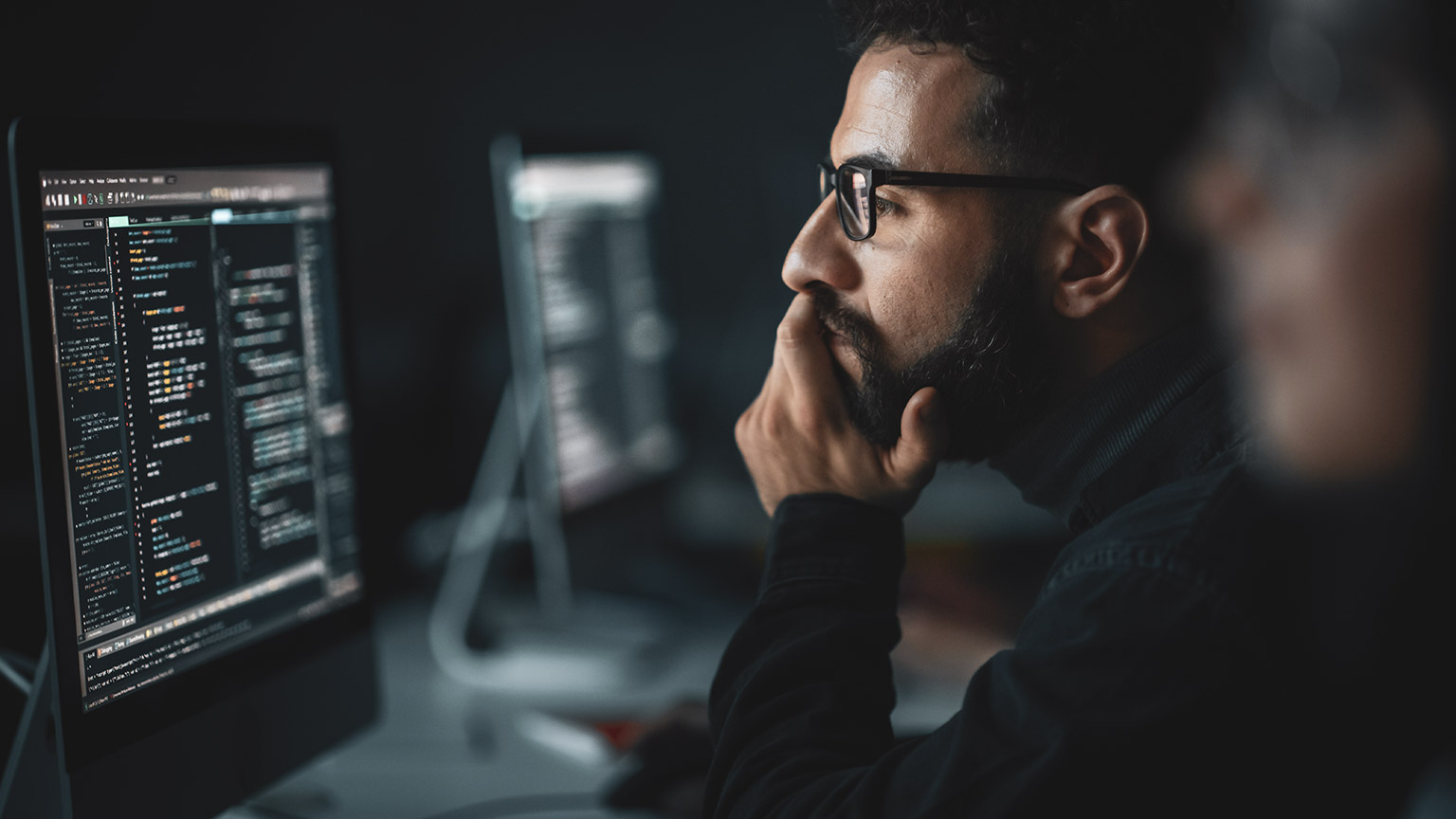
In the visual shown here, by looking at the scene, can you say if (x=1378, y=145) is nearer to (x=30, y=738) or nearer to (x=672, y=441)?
(x=30, y=738)

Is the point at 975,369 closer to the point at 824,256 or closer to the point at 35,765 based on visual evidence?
the point at 824,256

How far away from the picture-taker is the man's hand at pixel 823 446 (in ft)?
3.16

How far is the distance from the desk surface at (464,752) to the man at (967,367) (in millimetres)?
347

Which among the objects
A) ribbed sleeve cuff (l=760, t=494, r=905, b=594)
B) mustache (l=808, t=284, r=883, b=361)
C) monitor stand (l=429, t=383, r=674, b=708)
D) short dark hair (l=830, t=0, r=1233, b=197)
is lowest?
→ monitor stand (l=429, t=383, r=674, b=708)

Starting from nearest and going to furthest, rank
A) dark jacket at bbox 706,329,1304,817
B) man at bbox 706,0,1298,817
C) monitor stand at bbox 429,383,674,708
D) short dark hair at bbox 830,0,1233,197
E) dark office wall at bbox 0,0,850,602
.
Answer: dark jacket at bbox 706,329,1304,817
man at bbox 706,0,1298,817
short dark hair at bbox 830,0,1233,197
monitor stand at bbox 429,383,674,708
dark office wall at bbox 0,0,850,602

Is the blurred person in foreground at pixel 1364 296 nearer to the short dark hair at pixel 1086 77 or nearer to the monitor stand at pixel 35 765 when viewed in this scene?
the short dark hair at pixel 1086 77

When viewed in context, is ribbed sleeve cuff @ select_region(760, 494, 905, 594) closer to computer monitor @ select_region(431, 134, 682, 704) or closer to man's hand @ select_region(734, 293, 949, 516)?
man's hand @ select_region(734, 293, 949, 516)

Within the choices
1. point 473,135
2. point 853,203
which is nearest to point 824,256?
point 853,203

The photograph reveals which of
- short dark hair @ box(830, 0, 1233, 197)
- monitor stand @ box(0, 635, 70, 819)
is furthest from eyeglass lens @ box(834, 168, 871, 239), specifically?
monitor stand @ box(0, 635, 70, 819)

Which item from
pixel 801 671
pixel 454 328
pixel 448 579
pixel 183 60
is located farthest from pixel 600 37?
pixel 801 671

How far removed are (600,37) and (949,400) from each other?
5.06ft

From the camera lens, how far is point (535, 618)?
1.65 m

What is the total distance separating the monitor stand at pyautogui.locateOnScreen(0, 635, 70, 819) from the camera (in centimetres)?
81

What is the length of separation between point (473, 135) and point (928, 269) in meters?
1.48
